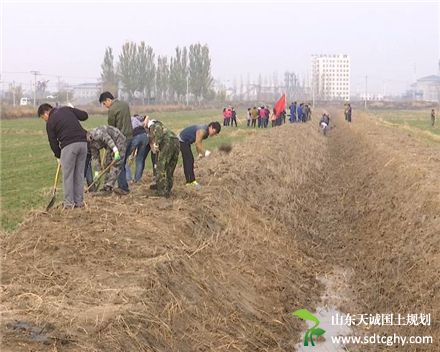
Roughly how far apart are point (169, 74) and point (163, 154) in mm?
100192

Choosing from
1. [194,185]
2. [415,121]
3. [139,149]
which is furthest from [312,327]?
[415,121]

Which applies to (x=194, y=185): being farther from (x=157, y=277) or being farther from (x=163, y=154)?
(x=157, y=277)

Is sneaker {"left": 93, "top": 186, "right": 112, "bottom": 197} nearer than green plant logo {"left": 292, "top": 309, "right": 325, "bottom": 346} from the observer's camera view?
No

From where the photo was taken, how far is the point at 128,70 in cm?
9594

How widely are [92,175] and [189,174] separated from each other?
1822 millimetres

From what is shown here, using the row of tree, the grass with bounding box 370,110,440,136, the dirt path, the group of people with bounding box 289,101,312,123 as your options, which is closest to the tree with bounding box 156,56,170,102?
the row of tree

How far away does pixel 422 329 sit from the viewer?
22.3 feet

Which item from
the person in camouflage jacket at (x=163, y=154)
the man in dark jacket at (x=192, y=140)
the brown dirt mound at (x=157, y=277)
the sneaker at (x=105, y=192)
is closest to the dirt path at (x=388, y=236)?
the brown dirt mound at (x=157, y=277)

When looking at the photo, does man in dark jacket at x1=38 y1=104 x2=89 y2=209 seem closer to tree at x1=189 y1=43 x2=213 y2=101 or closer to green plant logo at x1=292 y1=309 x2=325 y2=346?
green plant logo at x1=292 y1=309 x2=325 y2=346

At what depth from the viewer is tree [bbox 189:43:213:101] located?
10625 cm

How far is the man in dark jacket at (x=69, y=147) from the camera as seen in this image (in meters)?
7.99

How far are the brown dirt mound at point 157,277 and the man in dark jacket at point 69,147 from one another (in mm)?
321

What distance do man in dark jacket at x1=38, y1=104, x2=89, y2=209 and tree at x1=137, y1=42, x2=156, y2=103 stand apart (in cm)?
8980

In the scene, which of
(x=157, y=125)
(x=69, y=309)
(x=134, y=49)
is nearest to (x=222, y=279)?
(x=69, y=309)
